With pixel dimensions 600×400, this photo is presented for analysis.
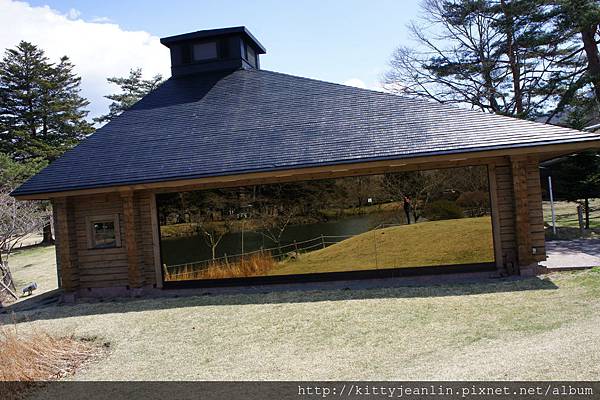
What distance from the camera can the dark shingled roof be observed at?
8.79 m

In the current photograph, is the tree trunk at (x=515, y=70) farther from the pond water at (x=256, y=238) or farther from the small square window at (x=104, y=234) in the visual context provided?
the small square window at (x=104, y=234)

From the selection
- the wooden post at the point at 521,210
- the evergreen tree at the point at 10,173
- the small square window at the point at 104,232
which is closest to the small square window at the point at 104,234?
the small square window at the point at 104,232

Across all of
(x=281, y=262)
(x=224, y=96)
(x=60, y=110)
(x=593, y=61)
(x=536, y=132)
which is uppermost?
(x=60, y=110)

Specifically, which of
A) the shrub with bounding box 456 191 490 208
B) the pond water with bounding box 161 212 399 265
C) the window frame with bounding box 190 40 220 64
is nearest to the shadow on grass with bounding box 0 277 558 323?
the pond water with bounding box 161 212 399 265

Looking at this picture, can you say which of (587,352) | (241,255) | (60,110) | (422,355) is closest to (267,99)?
(241,255)

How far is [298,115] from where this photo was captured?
35.4 ft

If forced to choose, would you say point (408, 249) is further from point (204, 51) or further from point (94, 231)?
point (204, 51)

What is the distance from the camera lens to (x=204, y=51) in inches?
574

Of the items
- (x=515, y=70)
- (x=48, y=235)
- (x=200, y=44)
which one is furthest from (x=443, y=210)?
(x=48, y=235)

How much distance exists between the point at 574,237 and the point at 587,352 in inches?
412

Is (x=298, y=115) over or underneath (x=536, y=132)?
over

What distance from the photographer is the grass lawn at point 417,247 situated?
355 inches

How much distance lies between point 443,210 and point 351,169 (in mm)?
2081

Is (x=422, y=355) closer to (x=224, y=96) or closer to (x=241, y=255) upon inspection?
(x=241, y=255)
